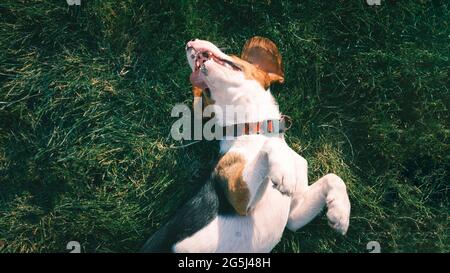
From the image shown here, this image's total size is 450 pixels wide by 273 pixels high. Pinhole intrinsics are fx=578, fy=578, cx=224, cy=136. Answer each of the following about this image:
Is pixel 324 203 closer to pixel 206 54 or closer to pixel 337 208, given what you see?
pixel 337 208

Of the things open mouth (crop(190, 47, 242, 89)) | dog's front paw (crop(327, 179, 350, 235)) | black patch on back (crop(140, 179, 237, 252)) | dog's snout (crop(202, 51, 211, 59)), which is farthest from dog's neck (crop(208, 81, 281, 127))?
dog's front paw (crop(327, 179, 350, 235))

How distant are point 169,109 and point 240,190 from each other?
3.54 ft

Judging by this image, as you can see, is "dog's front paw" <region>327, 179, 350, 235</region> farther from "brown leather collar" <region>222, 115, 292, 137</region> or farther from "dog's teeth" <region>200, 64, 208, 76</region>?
"dog's teeth" <region>200, 64, 208, 76</region>

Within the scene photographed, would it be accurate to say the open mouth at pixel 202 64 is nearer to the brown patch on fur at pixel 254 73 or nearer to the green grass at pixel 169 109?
the brown patch on fur at pixel 254 73

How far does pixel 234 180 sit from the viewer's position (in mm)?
3059

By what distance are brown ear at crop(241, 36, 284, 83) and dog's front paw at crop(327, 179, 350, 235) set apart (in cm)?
78

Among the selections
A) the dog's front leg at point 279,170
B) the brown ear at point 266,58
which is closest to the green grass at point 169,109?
the brown ear at point 266,58

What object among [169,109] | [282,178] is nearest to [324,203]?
[282,178]

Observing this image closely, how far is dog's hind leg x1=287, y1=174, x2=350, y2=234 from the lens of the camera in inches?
126

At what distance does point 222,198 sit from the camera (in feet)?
10.3

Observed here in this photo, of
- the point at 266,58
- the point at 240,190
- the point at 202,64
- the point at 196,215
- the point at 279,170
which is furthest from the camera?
the point at 266,58

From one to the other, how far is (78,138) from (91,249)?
29.1 inches
